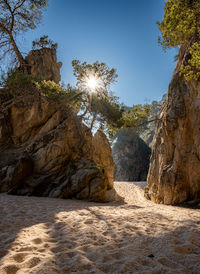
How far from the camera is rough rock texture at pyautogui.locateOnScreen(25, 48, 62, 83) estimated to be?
17.8 metres

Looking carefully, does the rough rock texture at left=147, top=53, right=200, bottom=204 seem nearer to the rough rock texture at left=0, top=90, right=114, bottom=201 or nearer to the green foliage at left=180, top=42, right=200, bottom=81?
the green foliage at left=180, top=42, right=200, bottom=81

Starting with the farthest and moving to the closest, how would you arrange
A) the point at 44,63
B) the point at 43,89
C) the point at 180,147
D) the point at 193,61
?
the point at 44,63
the point at 43,89
the point at 180,147
the point at 193,61

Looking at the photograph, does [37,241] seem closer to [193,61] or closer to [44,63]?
[193,61]

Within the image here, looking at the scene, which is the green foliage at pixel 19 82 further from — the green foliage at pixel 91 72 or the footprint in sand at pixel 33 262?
the footprint in sand at pixel 33 262

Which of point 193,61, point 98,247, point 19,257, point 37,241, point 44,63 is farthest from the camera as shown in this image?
point 44,63

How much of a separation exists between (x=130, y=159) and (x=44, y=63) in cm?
2334

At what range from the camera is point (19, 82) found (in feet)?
39.2

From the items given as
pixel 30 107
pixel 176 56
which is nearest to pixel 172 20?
pixel 176 56

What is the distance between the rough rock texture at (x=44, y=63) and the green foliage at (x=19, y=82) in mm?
5068

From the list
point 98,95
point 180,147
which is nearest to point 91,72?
point 98,95

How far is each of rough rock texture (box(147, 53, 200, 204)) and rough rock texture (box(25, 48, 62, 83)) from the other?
620 inches

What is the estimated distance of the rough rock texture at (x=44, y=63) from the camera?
17777 mm

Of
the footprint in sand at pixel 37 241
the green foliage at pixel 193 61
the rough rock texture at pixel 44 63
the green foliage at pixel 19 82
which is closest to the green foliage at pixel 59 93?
the green foliage at pixel 19 82

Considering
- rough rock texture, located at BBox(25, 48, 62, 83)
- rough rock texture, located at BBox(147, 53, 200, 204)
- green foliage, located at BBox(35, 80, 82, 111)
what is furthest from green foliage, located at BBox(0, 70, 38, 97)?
rough rock texture, located at BBox(147, 53, 200, 204)
